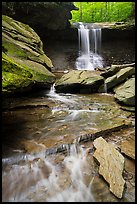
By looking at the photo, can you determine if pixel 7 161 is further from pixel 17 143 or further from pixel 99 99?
pixel 99 99

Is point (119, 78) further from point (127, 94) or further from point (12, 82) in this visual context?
point (12, 82)

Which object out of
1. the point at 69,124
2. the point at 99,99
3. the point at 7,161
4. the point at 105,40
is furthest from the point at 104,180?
the point at 105,40

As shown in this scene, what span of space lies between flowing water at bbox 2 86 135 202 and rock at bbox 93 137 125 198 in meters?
0.11

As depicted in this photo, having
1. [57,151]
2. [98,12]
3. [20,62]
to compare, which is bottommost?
[57,151]

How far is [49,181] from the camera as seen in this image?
12.5ft

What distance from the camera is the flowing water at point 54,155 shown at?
3564mm

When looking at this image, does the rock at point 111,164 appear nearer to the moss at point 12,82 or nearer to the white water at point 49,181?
the white water at point 49,181

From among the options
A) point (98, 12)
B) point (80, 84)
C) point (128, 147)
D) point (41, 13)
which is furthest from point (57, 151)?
point (98, 12)

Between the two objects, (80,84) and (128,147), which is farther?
(80,84)

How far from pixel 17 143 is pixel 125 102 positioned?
3.99 meters

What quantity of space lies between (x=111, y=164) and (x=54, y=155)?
1.15m

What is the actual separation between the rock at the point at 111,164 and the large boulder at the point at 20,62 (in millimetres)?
2214

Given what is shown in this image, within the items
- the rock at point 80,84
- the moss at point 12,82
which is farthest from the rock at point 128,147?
the rock at point 80,84

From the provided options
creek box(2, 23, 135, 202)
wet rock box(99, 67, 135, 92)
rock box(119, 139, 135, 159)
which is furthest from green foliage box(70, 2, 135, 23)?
rock box(119, 139, 135, 159)
